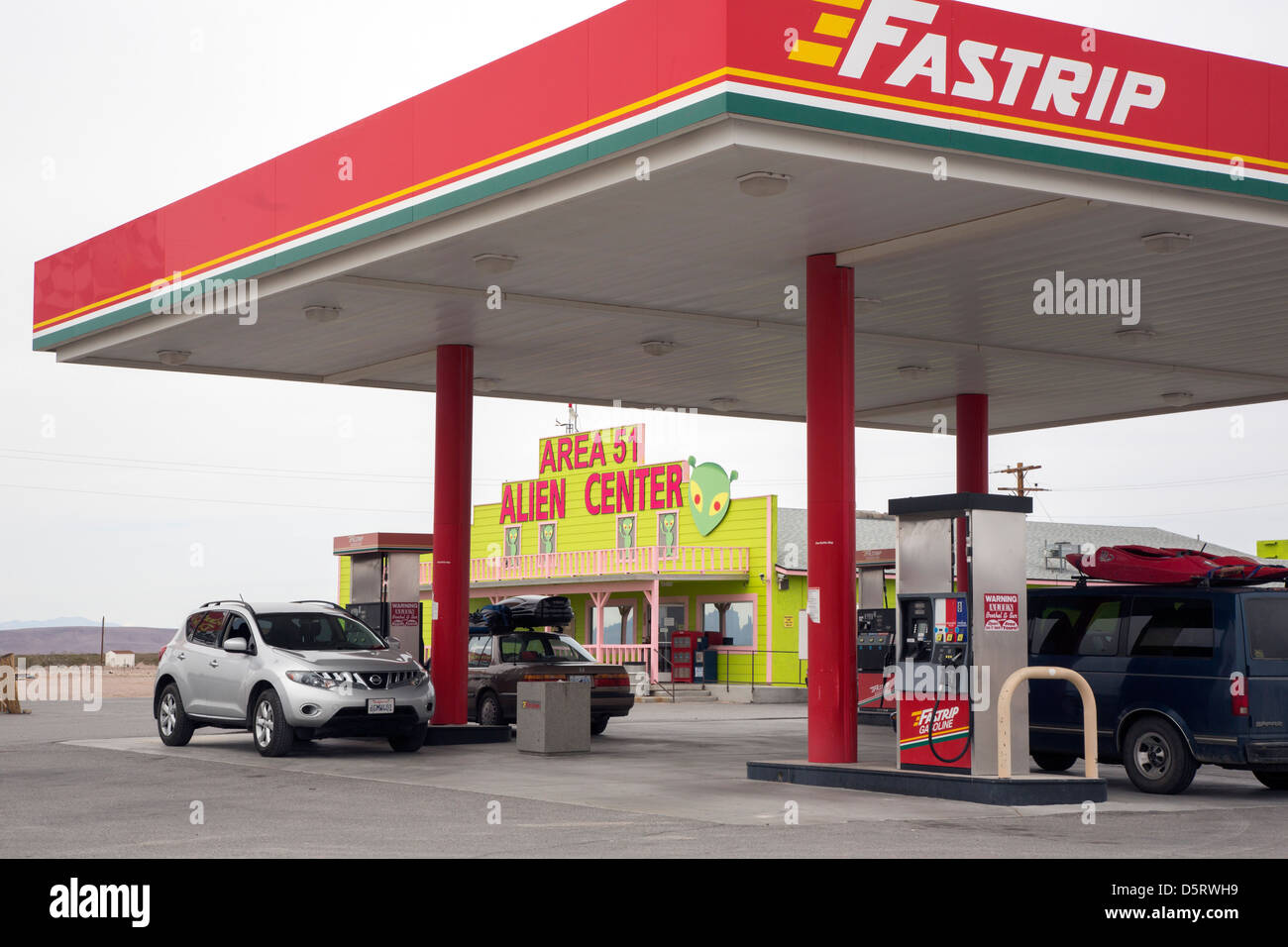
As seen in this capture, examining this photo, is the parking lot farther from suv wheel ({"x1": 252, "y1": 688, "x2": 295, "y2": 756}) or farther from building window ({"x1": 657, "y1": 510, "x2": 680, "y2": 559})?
building window ({"x1": 657, "y1": 510, "x2": 680, "y2": 559})

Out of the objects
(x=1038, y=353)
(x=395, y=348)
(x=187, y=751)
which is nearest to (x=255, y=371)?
(x=395, y=348)

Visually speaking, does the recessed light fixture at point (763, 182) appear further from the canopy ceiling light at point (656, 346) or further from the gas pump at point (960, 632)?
the canopy ceiling light at point (656, 346)

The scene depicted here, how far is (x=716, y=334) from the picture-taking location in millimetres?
21453

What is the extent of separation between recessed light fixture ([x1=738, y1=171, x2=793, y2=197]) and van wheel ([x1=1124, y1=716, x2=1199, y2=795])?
6300mm

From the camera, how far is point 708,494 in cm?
4456

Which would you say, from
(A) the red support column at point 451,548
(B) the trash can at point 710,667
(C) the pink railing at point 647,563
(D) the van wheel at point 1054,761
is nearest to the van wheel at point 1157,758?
(D) the van wheel at point 1054,761

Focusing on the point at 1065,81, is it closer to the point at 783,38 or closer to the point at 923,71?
the point at 923,71

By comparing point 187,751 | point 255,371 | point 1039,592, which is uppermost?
point 255,371

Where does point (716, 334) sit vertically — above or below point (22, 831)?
above

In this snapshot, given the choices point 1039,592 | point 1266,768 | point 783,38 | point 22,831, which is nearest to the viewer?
point 22,831

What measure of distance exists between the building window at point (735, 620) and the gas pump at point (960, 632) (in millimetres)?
29158

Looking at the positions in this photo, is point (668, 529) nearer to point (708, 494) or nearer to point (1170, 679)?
point (708, 494)

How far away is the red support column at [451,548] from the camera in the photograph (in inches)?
843
